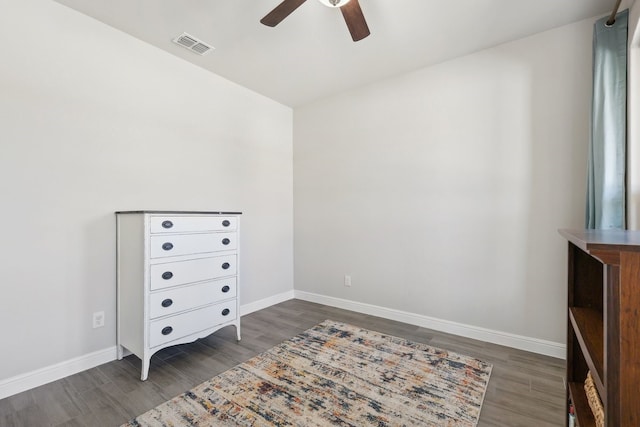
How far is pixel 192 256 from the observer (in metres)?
2.28

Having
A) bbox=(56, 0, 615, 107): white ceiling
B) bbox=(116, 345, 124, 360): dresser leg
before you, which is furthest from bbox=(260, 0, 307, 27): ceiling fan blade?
bbox=(116, 345, 124, 360): dresser leg

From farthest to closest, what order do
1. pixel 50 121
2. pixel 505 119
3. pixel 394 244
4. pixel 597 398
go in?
pixel 394 244 → pixel 505 119 → pixel 50 121 → pixel 597 398

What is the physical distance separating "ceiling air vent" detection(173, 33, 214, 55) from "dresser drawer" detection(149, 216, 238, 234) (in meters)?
1.46

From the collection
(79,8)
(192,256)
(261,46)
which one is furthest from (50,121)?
(261,46)

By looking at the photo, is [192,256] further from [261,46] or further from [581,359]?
[581,359]

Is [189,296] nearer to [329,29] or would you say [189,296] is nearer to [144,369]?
[144,369]

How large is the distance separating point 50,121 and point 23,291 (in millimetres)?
1119

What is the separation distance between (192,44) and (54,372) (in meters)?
2.62

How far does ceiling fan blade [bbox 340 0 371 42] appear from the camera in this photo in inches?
70.4

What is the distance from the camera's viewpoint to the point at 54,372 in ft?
6.53

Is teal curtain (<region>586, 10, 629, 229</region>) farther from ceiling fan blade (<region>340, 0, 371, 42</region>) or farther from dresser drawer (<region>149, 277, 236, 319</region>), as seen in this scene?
dresser drawer (<region>149, 277, 236, 319</region>)

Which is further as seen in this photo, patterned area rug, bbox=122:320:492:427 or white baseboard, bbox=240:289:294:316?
white baseboard, bbox=240:289:294:316

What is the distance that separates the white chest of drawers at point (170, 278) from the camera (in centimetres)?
204

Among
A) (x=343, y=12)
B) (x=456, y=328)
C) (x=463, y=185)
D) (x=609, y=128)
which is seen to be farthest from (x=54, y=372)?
(x=609, y=128)
